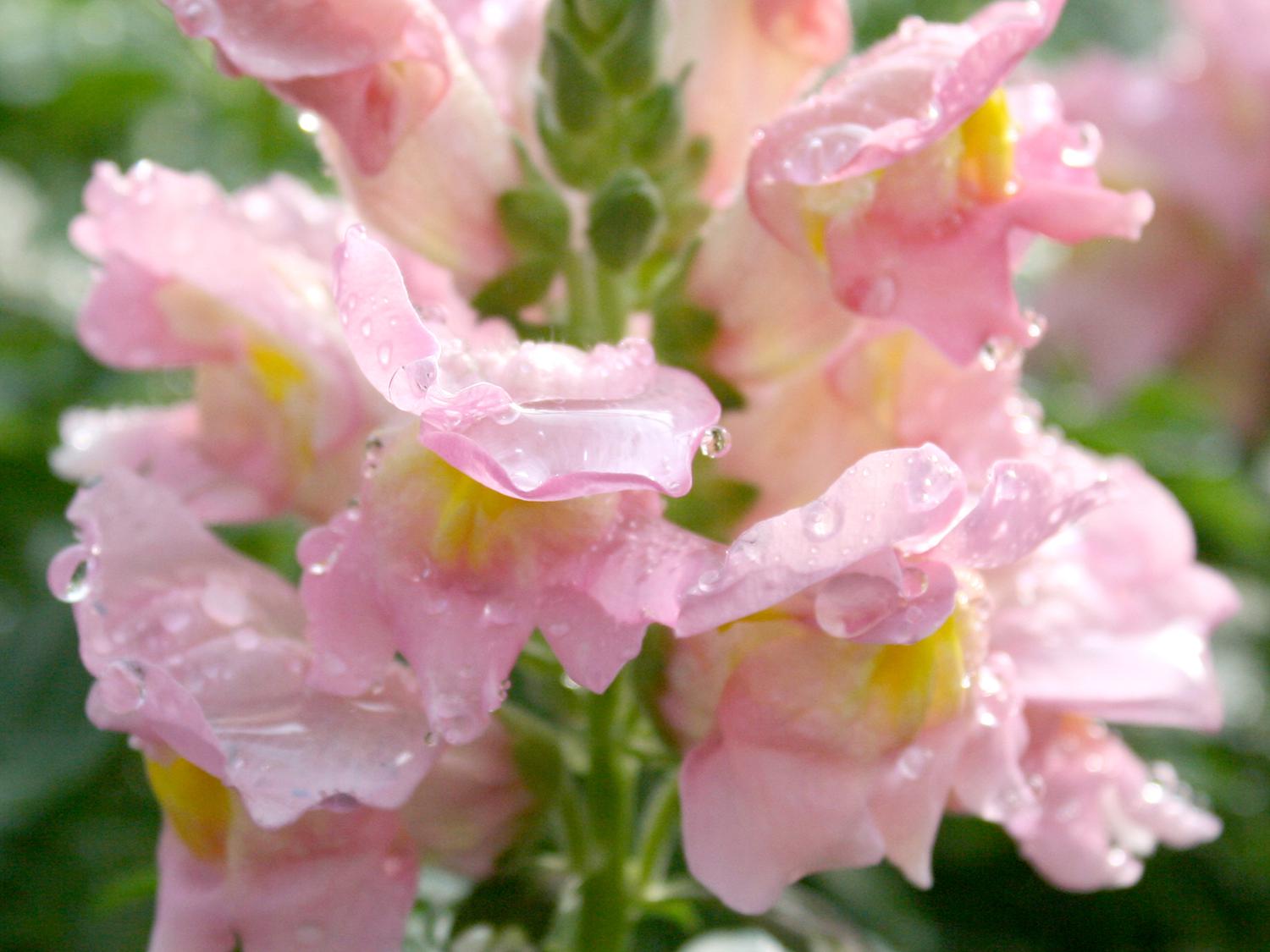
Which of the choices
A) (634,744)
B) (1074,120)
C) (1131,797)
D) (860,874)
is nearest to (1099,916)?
(860,874)

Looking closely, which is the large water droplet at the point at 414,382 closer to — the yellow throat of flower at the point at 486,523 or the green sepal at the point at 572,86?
the yellow throat of flower at the point at 486,523

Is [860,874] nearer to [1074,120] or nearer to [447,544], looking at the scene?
[447,544]

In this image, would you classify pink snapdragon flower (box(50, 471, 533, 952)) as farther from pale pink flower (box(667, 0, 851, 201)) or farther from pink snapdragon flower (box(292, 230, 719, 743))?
pale pink flower (box(667, 0, 851, 201))

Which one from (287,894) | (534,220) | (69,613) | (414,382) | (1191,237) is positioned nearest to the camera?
(414,382)

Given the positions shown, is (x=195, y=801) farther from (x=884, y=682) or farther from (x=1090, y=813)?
(x=1090, y=813)

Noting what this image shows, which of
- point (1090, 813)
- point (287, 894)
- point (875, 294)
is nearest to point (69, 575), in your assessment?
point (287, 894)

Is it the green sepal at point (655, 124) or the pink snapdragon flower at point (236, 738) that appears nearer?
the pink snapdragon flower at point (236, 738)

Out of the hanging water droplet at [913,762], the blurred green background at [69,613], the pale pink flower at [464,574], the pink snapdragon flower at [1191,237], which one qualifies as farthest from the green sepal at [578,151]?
the pink snapdragon flower at [1191,237]
